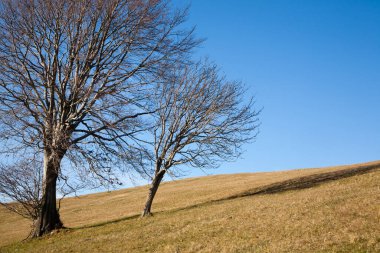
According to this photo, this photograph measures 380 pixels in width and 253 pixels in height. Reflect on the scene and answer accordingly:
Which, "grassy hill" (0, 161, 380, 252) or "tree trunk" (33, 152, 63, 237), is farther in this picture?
"tree trunk" (33, 152, 63, 237)

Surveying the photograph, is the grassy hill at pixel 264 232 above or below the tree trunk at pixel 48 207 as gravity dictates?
below

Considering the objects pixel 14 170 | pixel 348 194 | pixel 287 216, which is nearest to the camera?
pixel 287 216

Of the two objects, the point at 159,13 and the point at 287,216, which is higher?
the point at 159,13

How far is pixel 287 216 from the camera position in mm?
13602

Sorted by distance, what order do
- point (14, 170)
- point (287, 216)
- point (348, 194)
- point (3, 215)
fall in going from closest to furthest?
point (287, 216) → point (348, 194) → point (14, 170) → point (3, 215)

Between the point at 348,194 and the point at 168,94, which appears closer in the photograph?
the point at 348,194

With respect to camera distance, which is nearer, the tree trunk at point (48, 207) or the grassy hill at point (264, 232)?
the grassy hill at point (264, 232)

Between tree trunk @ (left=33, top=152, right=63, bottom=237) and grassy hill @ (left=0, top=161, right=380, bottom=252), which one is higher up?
tree trunk @ (left=33, top=152, right=63, bottom=237)

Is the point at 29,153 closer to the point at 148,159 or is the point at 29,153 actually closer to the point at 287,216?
the point at 148,159

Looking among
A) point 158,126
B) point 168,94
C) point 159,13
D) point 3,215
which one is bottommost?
point 3,215

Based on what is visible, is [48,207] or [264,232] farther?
[48,207]

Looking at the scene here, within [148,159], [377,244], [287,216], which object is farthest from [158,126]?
[377,244]

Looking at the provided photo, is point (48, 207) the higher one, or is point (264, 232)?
point (48, 207)

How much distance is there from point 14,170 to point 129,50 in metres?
9.51
